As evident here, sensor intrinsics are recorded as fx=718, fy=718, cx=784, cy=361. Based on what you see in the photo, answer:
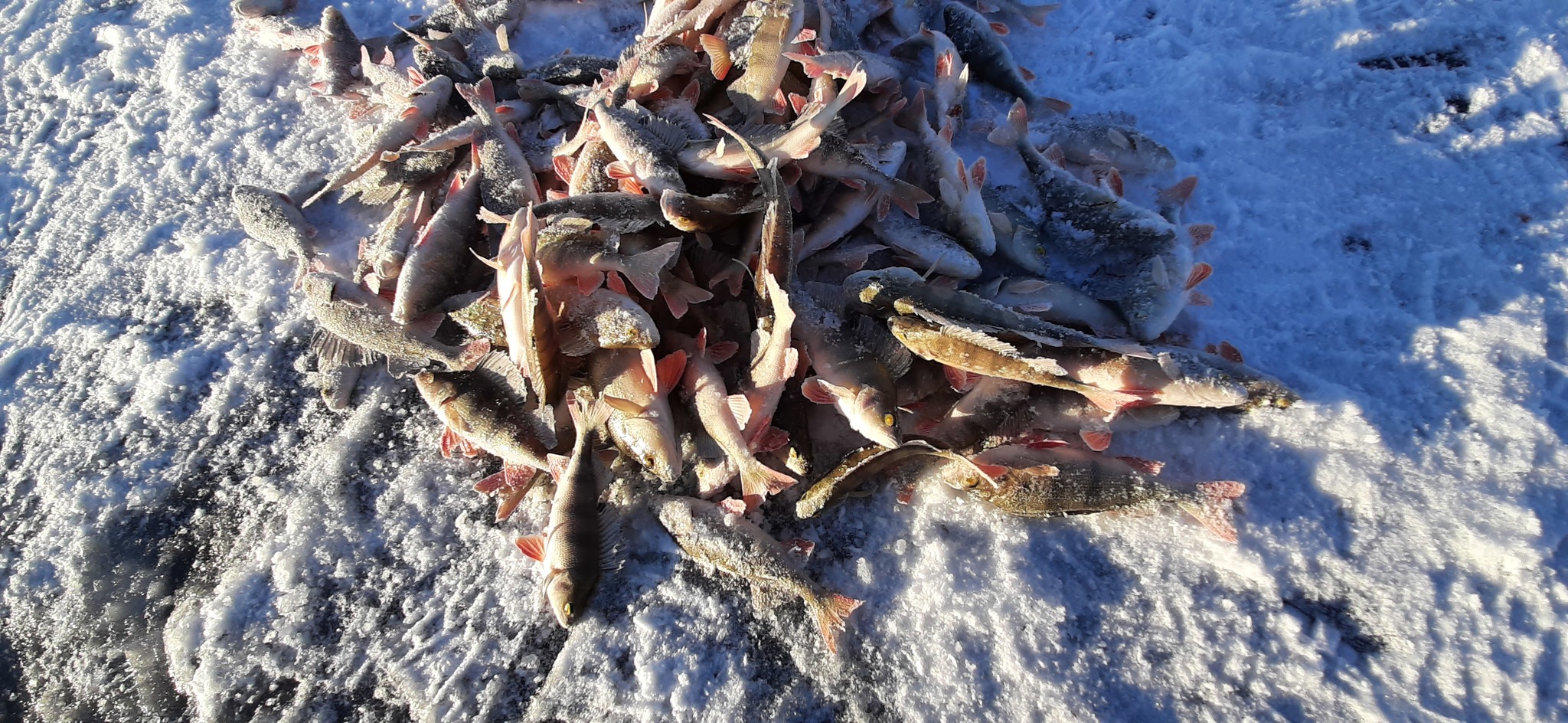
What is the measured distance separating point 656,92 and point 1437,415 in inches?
171

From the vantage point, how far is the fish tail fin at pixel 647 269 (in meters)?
3.32

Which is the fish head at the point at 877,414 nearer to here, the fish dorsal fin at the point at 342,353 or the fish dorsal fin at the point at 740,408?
the fish dorsal fin at the point at 740,408

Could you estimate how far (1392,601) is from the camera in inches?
118

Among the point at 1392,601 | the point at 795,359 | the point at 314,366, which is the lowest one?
the point at 314,366

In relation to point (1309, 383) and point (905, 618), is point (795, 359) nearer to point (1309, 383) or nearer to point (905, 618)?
point (905, 618)

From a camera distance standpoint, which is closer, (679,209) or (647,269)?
(647,269)

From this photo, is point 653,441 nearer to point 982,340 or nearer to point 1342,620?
point 982,340

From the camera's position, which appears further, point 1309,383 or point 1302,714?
point 1309,383

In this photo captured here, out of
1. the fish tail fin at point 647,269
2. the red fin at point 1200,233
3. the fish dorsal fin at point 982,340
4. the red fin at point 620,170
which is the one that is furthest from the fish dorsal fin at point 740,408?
the red fin at point 1200,233

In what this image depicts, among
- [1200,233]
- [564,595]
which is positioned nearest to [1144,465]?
[1200,233]

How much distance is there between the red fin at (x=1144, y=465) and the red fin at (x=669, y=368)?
2.08 metres

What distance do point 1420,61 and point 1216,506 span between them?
379cm

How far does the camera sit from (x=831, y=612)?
3158 mm

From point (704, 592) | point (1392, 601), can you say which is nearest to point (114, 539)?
point (704, 592)
